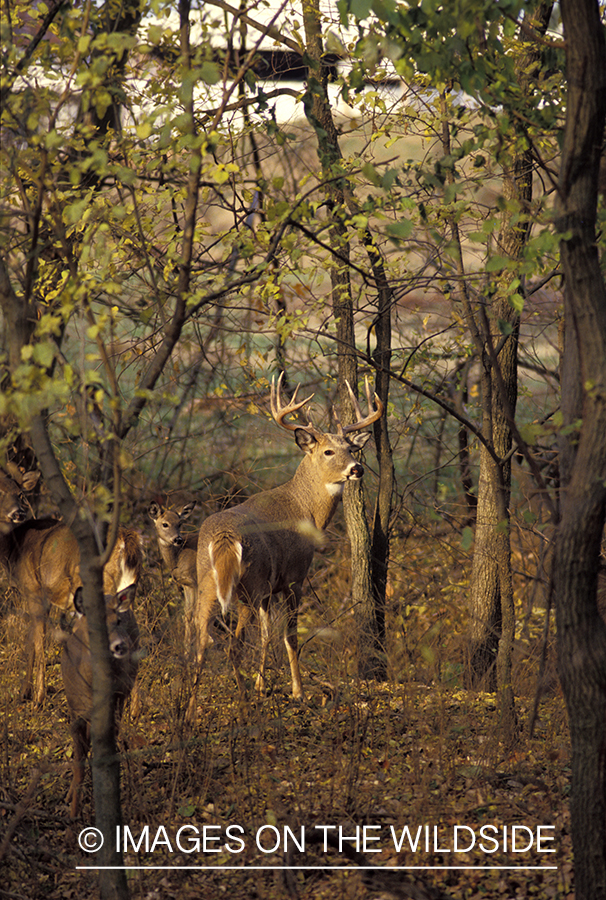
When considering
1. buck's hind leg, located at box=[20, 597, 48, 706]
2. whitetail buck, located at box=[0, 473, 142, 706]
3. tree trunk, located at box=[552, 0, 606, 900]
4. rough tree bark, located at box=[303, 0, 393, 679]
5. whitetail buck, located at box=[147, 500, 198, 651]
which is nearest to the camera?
tree trunk, located at box=[552, 0, 606, 900]

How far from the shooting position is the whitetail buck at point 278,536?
7.02 m

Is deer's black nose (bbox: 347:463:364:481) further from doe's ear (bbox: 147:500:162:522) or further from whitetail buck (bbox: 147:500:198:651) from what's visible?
doe's ear (bbox: 147:500:162:522)

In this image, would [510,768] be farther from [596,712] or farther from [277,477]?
[277,477]

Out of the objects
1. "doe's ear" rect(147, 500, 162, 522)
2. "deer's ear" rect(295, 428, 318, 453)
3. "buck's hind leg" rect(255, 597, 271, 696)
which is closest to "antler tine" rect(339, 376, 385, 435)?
"deer's ear" rect(295, 428, 318, 453)

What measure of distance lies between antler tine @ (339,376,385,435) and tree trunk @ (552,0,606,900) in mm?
3937

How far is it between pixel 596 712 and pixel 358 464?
14.0 feet

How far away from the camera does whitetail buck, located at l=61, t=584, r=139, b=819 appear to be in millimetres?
4852

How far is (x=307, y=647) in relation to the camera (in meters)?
8.79

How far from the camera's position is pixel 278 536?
7617mm

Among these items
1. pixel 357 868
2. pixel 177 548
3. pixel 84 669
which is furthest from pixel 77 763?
pixel 177 548

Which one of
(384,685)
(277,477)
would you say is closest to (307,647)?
(384,685)

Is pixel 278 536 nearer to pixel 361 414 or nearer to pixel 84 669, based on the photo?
pixel 361 414

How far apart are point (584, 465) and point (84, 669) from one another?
9.42ft

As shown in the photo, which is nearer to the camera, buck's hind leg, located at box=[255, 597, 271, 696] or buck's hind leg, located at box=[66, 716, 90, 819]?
buck's hind leg, located at box=[66, 716, 90, 819]
